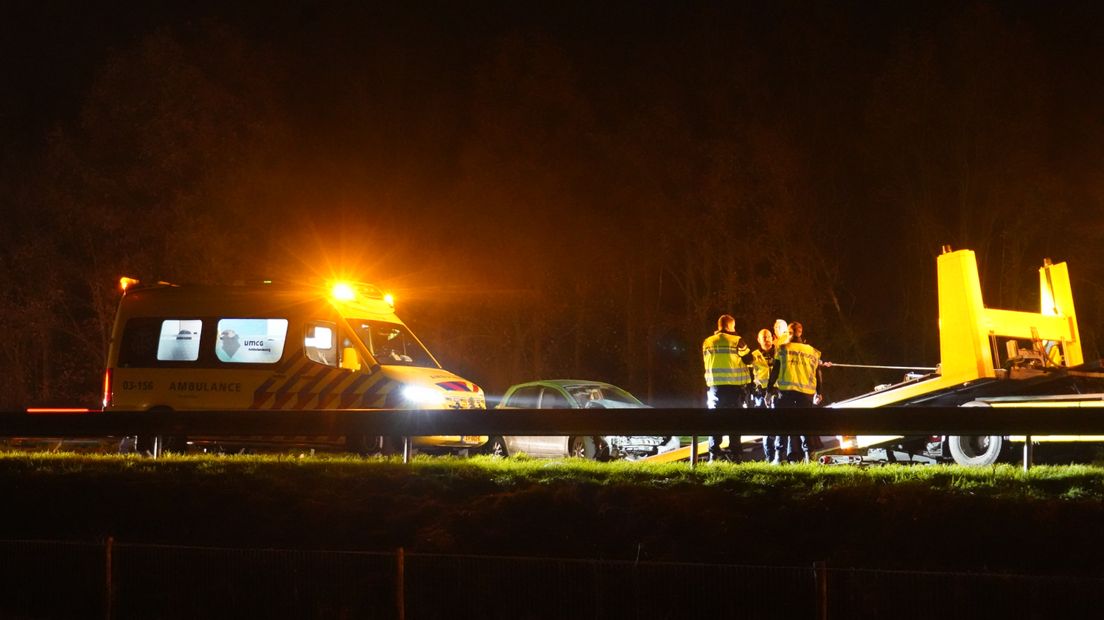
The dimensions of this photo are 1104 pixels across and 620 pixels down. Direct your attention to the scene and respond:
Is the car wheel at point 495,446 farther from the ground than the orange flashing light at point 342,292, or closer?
closer

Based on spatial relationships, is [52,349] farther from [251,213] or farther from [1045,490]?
[1045,490]

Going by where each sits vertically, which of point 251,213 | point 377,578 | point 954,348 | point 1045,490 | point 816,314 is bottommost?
point 377,578

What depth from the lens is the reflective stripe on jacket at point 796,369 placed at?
12.4 m

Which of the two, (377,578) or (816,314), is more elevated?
(816,314)

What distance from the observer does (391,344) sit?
15.5 meters

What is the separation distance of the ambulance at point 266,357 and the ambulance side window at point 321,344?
14 mm

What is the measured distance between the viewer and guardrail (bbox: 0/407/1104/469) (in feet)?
29.9

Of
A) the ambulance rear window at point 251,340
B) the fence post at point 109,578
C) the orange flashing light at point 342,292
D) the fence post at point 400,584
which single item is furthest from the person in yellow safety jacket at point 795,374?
the fence post at point 109,578

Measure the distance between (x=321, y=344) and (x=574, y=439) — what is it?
12.8 ft

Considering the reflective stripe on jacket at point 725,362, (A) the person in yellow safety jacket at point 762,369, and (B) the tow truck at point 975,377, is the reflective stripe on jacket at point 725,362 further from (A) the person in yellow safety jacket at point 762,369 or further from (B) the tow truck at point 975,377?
(B) the tow truck at point 975,377

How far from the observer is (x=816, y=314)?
27.2 m

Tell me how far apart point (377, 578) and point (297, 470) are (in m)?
3.28

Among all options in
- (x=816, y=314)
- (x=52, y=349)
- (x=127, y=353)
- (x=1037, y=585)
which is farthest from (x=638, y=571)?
(x=52, y=349)

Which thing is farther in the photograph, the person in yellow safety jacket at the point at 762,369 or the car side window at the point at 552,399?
the car side window at the point at 552,399
